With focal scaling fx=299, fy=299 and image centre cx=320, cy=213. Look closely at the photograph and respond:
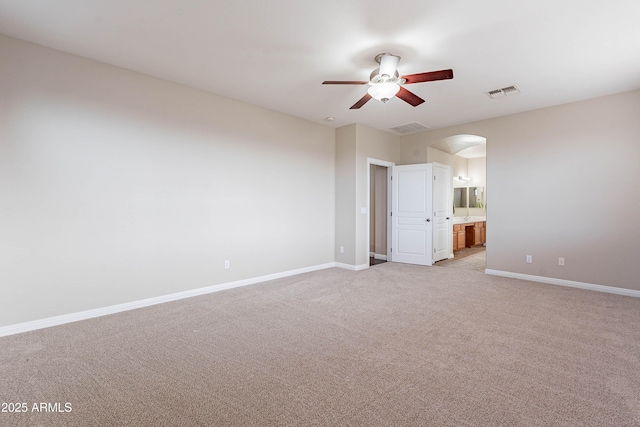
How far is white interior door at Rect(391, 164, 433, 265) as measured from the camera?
616 centimetres

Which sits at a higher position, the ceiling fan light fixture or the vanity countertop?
the ceiling fan light fixture

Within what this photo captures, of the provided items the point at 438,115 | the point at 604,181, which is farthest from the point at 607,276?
the point at 438,115

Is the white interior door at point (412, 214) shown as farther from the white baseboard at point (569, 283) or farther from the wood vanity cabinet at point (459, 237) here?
the wood vanity cabinet at point (459, 237)

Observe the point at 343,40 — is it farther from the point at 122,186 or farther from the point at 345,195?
the point at 345,195

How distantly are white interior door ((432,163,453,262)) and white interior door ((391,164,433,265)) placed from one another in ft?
0.69

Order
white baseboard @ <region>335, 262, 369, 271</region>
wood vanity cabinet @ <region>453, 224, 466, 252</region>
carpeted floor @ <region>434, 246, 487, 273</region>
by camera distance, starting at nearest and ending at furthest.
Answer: white baseboard @ <region>335, 262, 369, 271</region> < carpeted floor @ <region>434, 246, 487, 273</region> < wood vanity cabinet @ <region>453, 224, 466, 252</region>

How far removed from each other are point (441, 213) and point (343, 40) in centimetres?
474

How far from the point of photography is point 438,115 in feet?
17.2

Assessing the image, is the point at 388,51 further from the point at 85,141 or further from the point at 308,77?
the point at 85,141

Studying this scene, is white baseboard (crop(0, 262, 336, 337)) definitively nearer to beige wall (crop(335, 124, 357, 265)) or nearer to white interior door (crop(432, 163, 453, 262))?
beige wall (crop(335, 124, 357, 265))

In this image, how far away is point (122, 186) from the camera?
3.50m

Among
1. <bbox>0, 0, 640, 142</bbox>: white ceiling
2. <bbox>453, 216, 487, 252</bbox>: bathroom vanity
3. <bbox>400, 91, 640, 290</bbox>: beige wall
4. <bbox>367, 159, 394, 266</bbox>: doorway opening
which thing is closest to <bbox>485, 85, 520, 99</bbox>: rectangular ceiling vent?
<bbox>0, 0, 640, 142</bbox>: white ceiling

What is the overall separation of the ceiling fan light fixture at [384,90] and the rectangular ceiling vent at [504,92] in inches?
75.0

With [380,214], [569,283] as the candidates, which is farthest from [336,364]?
[380,214]
